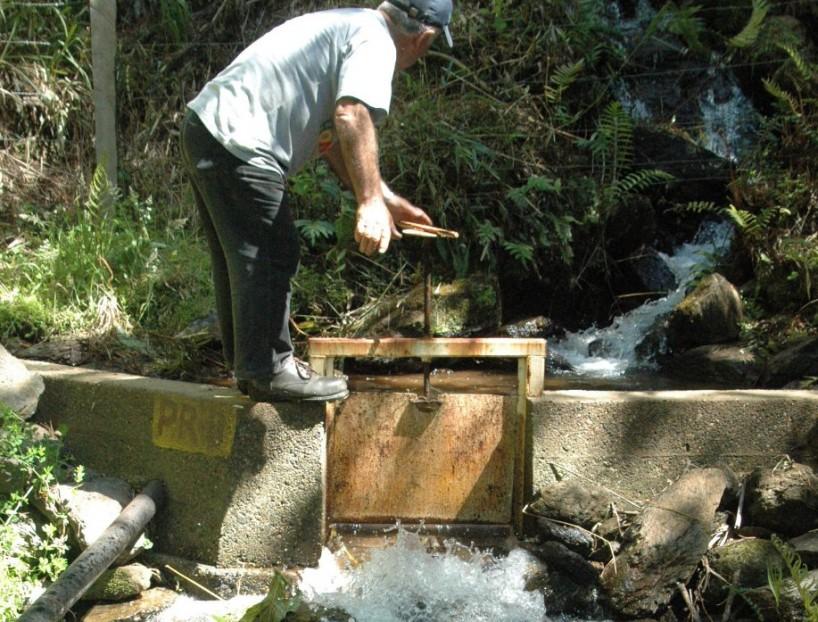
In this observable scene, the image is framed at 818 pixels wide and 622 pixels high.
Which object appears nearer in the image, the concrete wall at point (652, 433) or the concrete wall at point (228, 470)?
the concrete wall at point (228, 470)

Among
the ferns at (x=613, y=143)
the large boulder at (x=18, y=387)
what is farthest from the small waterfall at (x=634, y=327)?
the large boulder at (x=18, y=387)

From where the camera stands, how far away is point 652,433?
3986mm

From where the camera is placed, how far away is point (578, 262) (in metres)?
7.16

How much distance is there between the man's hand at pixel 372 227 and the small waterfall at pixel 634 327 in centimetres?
302

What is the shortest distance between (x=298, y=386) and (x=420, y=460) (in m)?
0.79

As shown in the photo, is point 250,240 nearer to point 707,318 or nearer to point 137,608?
point 137,608

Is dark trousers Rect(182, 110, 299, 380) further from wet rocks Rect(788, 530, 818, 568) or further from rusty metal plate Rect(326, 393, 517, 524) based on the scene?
wet rocks Rect(788, 530, 818, 568)

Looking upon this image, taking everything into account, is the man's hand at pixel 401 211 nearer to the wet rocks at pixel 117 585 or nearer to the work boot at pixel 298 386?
the work boot at pixel 298 386

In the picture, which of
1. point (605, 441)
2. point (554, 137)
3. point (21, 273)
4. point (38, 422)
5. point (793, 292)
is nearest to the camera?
point (605, 441)

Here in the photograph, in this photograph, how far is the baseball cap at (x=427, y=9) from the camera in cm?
350

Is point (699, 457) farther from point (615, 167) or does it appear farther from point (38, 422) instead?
point (615, 167)

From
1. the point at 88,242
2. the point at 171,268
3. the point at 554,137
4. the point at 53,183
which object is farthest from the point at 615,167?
the point at 53,183

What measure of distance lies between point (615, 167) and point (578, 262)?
32.5 inches

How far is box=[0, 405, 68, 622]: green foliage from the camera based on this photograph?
11.9 feet
